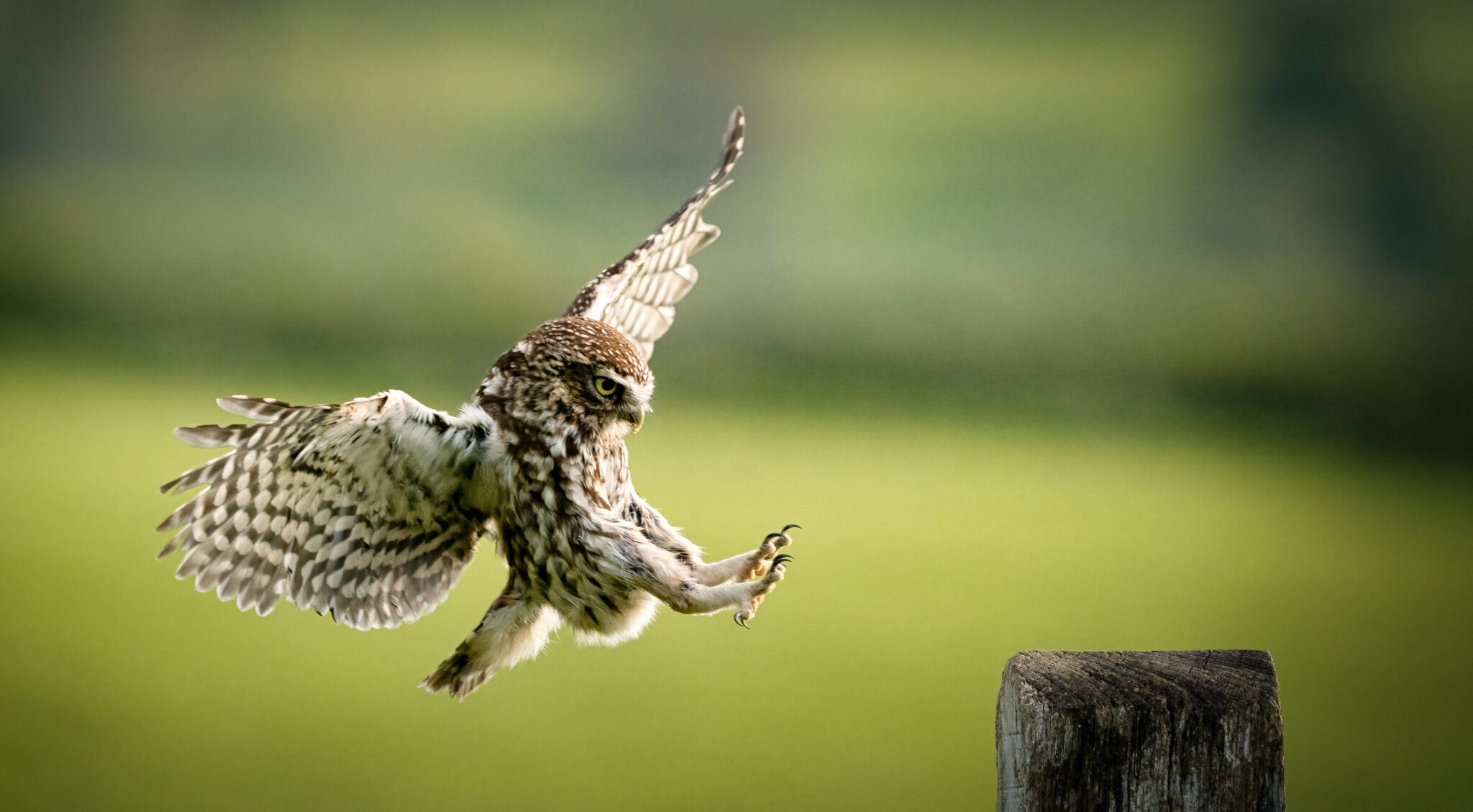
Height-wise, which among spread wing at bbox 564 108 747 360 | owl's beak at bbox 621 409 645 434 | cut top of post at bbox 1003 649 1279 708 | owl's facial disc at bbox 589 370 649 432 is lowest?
cut top of post at bbox 1003 649 1279 708

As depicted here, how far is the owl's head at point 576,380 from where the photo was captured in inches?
73.7

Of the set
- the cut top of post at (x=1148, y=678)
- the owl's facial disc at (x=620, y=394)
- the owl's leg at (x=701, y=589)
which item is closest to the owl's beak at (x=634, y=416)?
the owl's facial disc at (x=620, y=394)

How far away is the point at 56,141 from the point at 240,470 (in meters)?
2.58

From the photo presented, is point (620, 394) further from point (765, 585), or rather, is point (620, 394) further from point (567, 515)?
point (765, 585)

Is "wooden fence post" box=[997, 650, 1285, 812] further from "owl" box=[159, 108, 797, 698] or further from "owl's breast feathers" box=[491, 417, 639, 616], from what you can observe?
"owl's breast feathers" box=[491, 417, 639, 616]

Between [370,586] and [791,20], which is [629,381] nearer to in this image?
[370,586]

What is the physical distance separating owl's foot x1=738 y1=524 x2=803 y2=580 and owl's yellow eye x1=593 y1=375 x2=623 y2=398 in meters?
0.34

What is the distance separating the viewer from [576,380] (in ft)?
6.23

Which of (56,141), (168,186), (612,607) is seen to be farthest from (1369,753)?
(56,141)

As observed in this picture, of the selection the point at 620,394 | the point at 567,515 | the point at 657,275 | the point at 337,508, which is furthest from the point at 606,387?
the point at 657,275

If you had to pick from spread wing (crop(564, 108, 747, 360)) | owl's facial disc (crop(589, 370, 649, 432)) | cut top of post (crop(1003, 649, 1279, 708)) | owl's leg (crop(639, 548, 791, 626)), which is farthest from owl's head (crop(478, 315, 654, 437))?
cut top of post (crop(1003, 649, 1279, 708))

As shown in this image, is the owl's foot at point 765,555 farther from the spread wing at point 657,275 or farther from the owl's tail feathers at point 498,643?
the spread wing at point 657,275

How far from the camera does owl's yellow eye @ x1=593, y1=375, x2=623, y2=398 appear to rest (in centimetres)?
187

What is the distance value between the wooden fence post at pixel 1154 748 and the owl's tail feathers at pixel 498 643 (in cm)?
108
